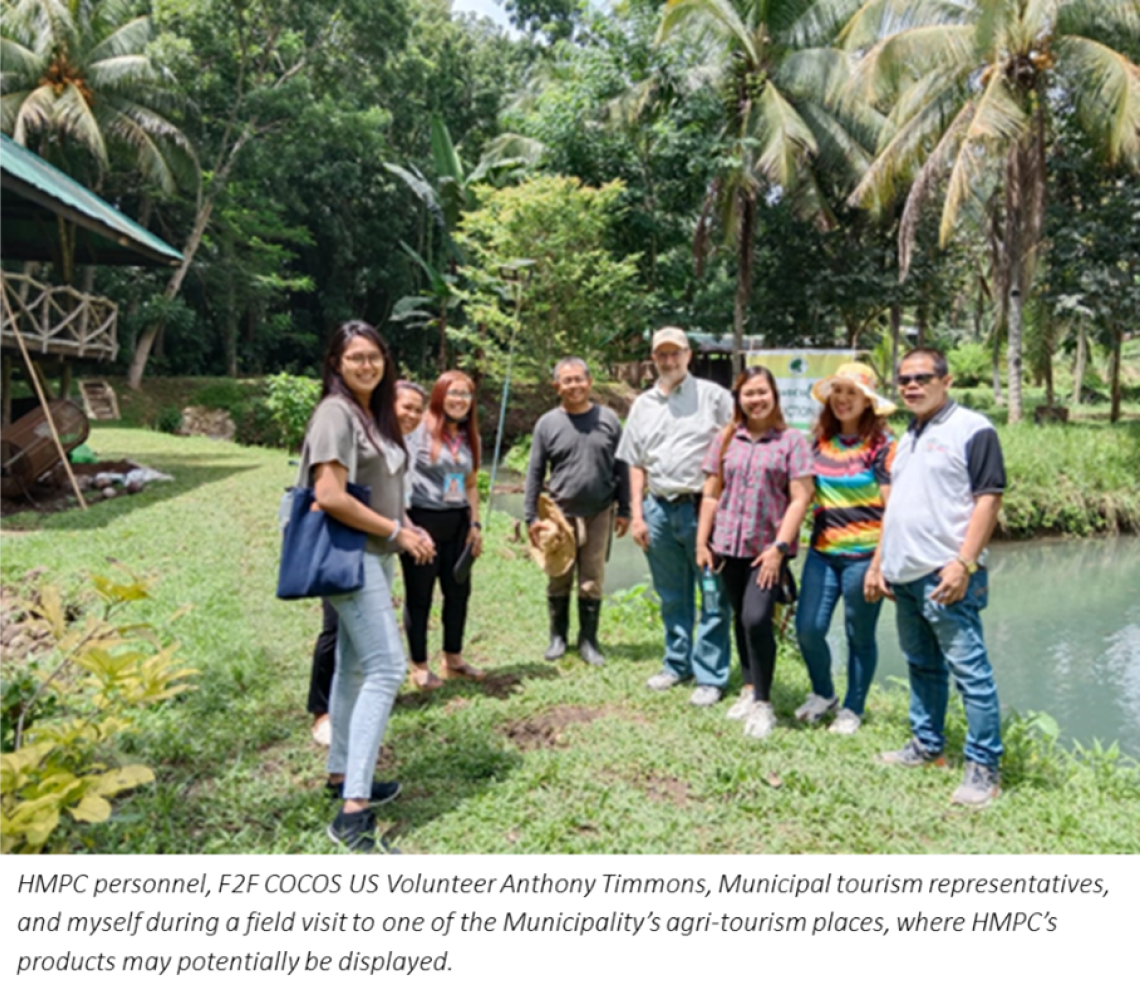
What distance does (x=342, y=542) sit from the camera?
9.04 ft

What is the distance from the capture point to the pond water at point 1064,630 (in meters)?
5.83

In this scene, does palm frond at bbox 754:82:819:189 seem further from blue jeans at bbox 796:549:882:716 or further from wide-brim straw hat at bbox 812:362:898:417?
blue jeans at bbox 796:549:882:716

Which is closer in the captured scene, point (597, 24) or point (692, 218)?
point (597, 24)

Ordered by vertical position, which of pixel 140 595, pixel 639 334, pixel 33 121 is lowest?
pixel 140 595

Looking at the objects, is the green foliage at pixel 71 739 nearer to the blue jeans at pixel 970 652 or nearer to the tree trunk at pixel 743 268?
the blue jeans at pixel 970 652

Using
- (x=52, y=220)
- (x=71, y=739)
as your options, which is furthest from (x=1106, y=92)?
(x=52, y=220)

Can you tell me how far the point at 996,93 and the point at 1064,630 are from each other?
Answer: 32.1 ft

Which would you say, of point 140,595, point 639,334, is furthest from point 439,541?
point 639,334

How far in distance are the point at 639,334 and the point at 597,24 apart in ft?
21.3

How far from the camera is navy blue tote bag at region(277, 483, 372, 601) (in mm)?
2709

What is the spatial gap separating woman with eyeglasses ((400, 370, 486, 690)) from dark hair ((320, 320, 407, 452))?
1.31m
